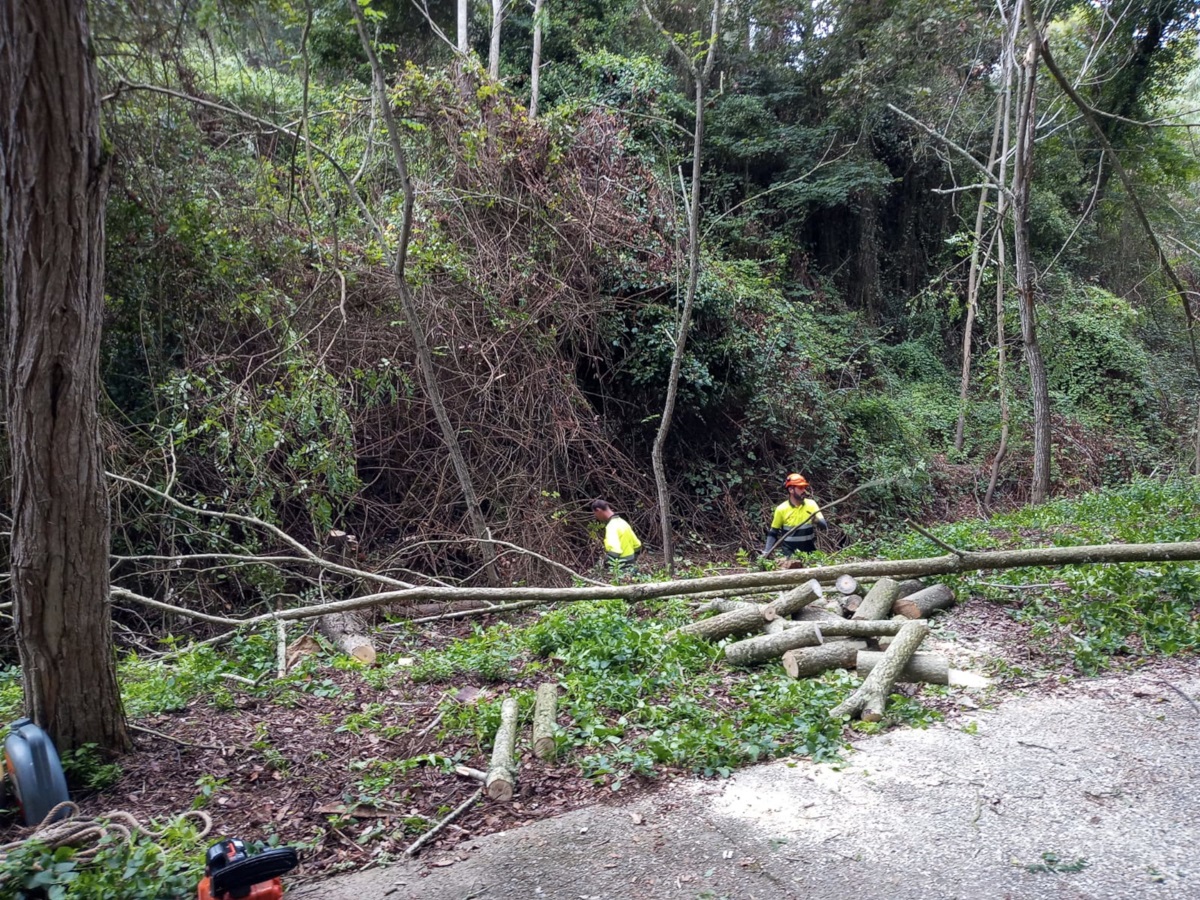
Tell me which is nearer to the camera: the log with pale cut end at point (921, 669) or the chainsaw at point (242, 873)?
the chainsaw at point (242, 873)

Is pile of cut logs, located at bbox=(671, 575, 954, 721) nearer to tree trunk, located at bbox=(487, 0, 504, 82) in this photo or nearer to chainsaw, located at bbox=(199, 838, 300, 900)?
chainsaw, located at bbox=(199, 838, 300, 900)

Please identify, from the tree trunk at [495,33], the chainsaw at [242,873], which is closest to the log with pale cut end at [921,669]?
the chainsaw at [242,873]

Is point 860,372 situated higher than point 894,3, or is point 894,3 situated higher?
point 894,3

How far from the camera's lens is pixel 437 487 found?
38.3 ft

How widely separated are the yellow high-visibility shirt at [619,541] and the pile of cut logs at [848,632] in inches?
90.6

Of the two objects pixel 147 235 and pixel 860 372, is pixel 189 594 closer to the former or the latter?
pixel 147 235

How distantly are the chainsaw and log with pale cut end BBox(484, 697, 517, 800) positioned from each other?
146cm

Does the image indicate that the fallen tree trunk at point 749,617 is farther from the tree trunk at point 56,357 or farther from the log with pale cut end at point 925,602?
the tree trunk at point 56,357

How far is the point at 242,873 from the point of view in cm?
294

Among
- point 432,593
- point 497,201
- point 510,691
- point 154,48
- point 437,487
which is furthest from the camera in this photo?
point 497,201

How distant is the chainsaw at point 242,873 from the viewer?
115 inches

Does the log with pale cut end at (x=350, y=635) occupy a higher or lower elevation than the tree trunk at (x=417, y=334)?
lower

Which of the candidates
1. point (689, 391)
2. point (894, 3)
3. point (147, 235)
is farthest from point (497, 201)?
point (894, 3)

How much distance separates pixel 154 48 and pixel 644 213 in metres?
8.74
